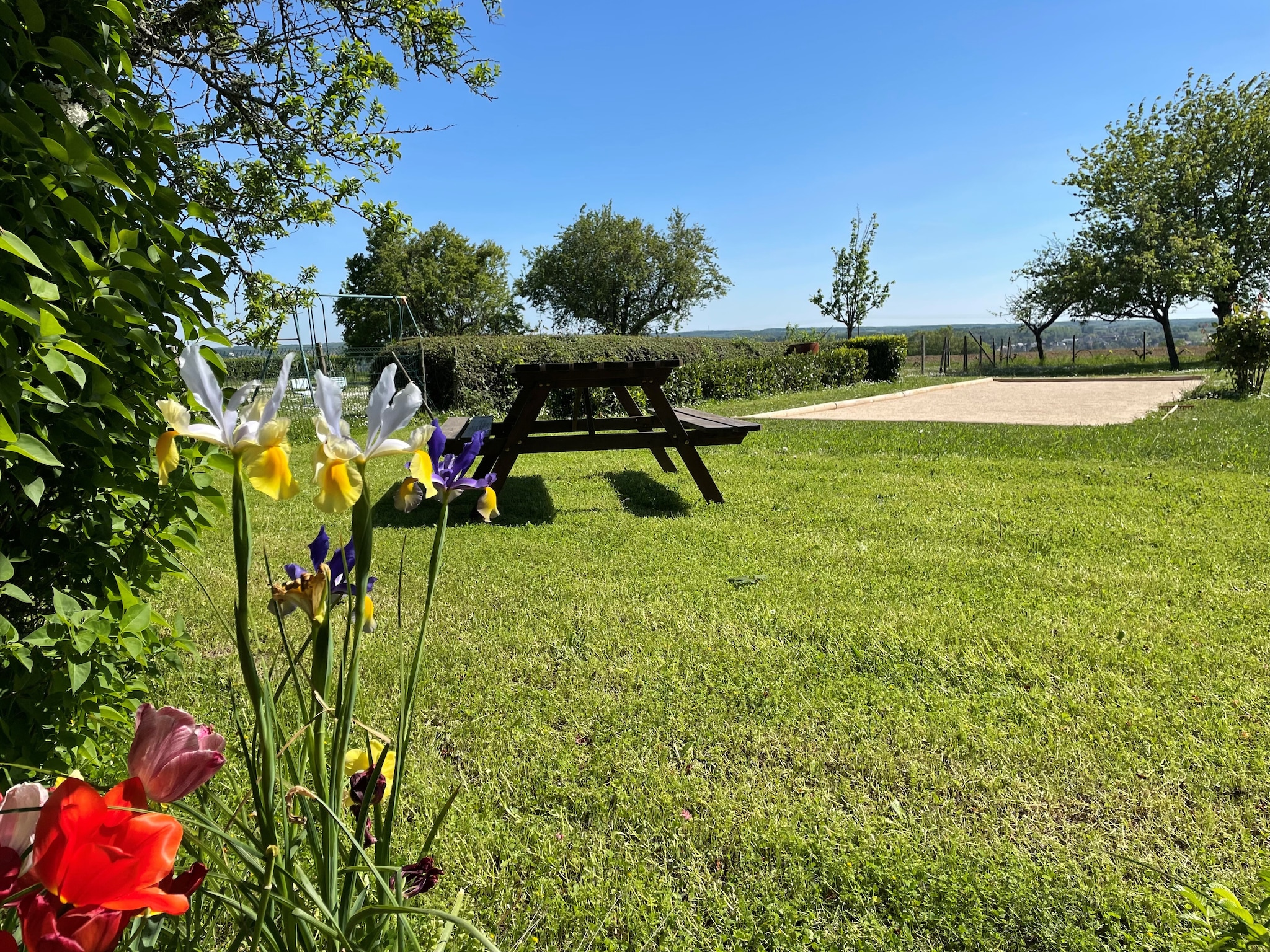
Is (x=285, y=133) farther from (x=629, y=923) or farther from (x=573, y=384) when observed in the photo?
(x=629, y=923)

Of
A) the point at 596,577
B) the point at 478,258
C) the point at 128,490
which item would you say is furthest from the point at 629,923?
the point at 478,258

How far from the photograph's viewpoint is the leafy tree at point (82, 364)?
40.8 inches

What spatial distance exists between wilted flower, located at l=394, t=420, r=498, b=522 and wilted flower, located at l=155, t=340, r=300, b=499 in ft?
0.41

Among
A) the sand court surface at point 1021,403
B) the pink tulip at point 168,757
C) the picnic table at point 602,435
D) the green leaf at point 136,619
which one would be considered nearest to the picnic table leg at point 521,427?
the picnic table at point 602,435

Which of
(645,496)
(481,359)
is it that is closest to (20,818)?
(645,496)

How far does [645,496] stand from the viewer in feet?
17.0

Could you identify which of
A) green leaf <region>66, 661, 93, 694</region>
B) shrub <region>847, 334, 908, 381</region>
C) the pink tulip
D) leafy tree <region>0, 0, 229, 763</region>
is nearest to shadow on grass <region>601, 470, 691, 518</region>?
leafy tree <region>0, 0, 229, 763</region>

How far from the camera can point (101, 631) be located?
1.32 metres

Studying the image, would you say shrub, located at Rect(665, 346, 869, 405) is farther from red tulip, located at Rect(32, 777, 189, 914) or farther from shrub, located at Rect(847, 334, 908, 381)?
red tulip, located at Rect(32, 777, 189, 914)

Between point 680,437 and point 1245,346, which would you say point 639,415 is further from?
point 1245,346

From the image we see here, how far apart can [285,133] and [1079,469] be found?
6281 mm

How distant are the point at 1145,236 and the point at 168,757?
1143 inches

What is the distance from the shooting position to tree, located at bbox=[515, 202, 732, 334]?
35.6 metres

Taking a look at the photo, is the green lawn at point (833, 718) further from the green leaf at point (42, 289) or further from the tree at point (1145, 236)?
the tree at point (1145, 236)
